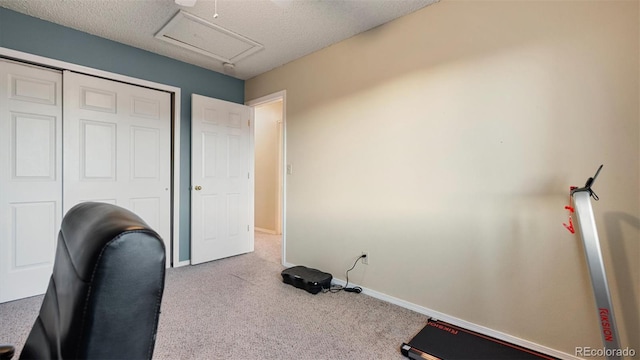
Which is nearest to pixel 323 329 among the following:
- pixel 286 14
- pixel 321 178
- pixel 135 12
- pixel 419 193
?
pixel 419 193

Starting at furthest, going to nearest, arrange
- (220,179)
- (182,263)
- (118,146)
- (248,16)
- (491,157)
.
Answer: (220,179) → (182,263) → (118,146) → (248,16) → (491,157)

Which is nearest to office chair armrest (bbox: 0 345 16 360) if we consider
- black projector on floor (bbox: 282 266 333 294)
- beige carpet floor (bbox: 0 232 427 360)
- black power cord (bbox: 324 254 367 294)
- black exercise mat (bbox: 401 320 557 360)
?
beige carpet floor (bbox: 0 232 427 360)

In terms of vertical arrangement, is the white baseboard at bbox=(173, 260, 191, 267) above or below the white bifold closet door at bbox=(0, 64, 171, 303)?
below

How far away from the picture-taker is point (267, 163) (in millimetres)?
5328

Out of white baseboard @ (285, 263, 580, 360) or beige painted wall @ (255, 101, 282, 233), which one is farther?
beige painted wall @ (255, 101, 282, 233)

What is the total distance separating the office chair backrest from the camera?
48cm

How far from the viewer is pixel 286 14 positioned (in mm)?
2314

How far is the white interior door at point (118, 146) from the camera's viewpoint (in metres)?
2.59

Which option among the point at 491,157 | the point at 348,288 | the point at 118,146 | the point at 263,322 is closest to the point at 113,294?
the point at 263,322

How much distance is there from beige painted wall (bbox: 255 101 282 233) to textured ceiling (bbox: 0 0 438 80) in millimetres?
2420

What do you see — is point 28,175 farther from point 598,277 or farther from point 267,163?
point 598,277

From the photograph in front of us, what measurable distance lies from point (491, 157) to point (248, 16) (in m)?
2.18

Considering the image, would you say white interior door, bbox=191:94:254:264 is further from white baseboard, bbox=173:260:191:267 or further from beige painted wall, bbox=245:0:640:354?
beige painted wall, bbox=245:0:640:354

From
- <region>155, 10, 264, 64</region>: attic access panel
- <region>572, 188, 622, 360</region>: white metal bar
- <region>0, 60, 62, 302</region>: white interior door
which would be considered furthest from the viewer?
<region>155, 10, 264, 64</region>: attic access panel
